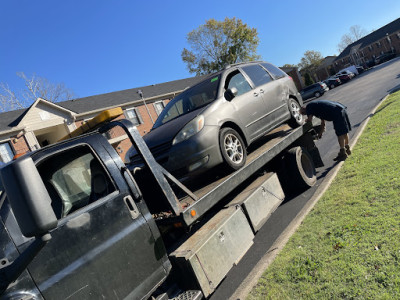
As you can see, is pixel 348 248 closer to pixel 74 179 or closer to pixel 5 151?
pixel 74 179

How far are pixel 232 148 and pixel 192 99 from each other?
4.15 feet

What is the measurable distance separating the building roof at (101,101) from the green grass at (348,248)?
2158 cm

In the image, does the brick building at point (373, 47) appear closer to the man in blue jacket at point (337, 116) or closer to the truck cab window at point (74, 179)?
the man in blue jacket at point (337, 116)

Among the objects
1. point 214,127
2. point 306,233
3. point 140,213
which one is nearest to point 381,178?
point 306,233

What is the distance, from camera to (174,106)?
17.1 ft

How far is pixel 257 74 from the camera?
18.5 ft

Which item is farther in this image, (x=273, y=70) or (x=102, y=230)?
(x=273, y=70)

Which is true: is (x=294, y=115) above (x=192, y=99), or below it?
below

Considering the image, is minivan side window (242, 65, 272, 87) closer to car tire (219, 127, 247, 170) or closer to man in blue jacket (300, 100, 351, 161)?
car tire (219, 127, 247, 170)

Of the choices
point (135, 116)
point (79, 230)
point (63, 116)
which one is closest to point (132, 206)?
point (79, 230)

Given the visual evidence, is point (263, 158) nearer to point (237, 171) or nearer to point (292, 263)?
point (237, 171)

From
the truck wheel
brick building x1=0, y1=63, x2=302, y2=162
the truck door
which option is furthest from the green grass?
brick building x1=0, y1=63, x2=302, y2=162

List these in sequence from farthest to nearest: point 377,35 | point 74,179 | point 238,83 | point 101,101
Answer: point 377,35 → point 101,101 → point 238,83 → point 74,179

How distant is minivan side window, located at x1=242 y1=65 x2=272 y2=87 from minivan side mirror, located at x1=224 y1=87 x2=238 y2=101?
1.07 m
